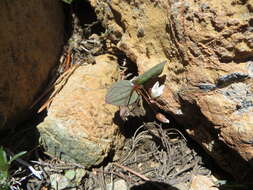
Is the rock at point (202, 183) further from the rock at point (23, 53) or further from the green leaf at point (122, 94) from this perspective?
the rock at point (23, 53)

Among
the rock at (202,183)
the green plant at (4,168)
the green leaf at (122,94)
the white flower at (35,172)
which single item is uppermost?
the green leaf at (122,94)

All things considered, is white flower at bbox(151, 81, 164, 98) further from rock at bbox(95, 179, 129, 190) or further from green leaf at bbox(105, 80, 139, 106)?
rock at bbox(95, 179, 129, 190)

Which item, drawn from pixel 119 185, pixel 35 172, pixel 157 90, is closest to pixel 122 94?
pixel 157 90

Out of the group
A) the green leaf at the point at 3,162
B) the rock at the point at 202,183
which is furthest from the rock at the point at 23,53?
the rock at the point at 202,183

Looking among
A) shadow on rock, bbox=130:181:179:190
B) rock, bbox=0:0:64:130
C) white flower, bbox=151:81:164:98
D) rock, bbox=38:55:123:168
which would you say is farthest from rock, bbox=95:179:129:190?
rock, bbox=0:0:64:130

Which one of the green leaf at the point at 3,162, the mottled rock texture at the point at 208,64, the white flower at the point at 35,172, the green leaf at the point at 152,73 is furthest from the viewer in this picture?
the white flower at the point at 35,172

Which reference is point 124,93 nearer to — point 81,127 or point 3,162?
point 81,127
